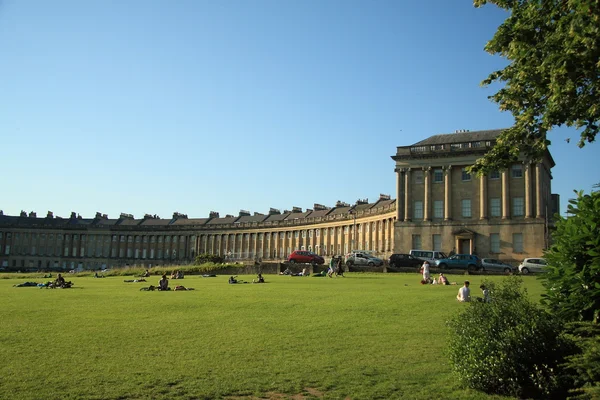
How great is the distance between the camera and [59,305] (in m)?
23.7

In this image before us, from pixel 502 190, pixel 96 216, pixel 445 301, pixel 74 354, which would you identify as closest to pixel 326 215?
pixel 502 190

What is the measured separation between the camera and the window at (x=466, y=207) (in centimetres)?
6688

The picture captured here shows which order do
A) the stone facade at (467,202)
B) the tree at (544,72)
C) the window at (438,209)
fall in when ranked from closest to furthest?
1. the tree at (544,72)
2. the stone facade at (467,202)
3. the window at (438,209)

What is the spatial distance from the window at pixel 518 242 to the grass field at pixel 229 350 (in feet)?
140

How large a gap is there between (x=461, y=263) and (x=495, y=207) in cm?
1804

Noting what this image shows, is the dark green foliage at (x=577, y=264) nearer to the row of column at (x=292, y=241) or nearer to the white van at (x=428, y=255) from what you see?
the white van at (x=428, y=255)

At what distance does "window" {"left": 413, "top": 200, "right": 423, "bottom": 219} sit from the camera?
228 ft

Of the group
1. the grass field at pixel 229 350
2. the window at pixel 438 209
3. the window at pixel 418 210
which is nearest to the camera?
the grass field at pixel 229 350

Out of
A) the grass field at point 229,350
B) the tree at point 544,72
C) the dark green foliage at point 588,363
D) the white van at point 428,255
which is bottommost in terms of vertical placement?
the grass field at point 229,350

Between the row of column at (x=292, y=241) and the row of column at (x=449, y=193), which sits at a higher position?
the row of column at (x=449, y=193)

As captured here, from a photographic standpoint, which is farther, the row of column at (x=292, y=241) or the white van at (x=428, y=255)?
the row of column at (x=292, y=241)

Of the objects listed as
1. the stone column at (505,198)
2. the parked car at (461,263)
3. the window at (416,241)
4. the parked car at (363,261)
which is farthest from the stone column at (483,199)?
the parked car at (363,261)

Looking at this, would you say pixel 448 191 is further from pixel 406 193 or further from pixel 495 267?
pixel 495 267

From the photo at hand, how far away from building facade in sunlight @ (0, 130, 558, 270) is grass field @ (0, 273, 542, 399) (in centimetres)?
644
